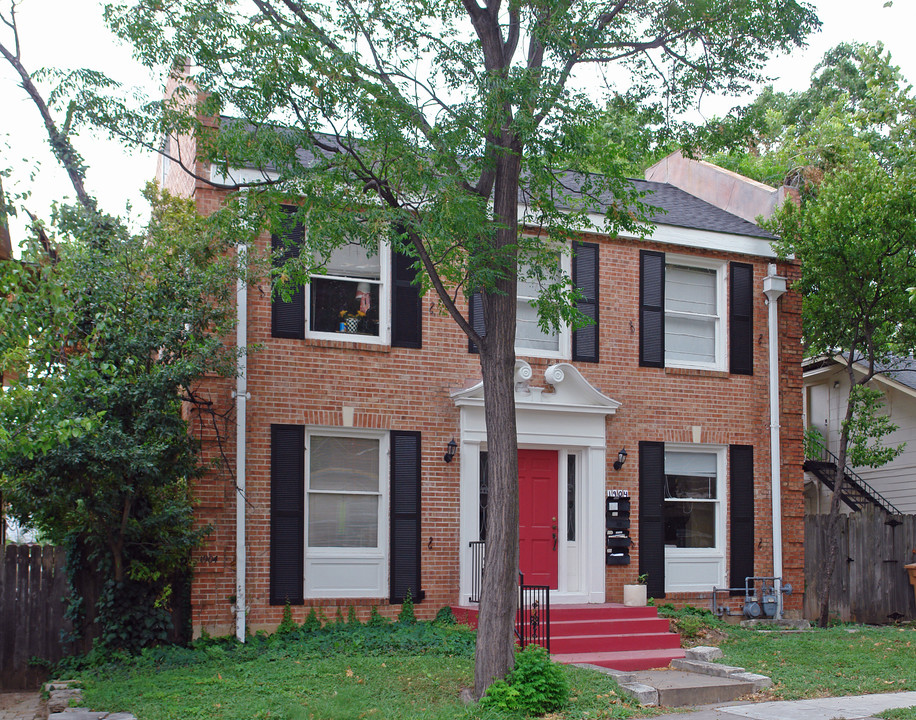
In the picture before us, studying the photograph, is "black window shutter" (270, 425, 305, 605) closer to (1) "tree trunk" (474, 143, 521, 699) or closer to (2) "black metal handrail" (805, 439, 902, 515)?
(1) "tree trunk" (474, 143, 521, 699)

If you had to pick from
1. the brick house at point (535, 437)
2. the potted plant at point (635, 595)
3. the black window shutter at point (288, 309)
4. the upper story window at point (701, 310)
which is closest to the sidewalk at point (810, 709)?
the potted plant at point (635, 595)

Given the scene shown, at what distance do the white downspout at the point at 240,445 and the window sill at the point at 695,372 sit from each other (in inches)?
245

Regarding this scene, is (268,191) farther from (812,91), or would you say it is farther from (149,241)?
(812,91)

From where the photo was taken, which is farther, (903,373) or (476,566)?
(903,373)

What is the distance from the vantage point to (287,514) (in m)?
12.2

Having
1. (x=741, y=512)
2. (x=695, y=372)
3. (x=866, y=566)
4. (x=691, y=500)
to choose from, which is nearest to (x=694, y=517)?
(x=691, y=500)

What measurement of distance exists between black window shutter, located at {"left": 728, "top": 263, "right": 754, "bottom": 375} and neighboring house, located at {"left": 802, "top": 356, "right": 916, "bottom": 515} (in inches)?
164

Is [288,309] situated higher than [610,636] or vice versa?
[288,309]

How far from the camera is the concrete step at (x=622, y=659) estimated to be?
37.8ft

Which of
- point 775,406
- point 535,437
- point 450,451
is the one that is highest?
point 775,406

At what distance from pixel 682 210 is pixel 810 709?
29.9 feet

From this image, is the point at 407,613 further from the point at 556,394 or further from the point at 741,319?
the point at 741,319

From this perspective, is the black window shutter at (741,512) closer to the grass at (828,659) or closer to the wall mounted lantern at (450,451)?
the grass at (828,659)

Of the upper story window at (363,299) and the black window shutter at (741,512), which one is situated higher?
the upper story window at (363,299)
